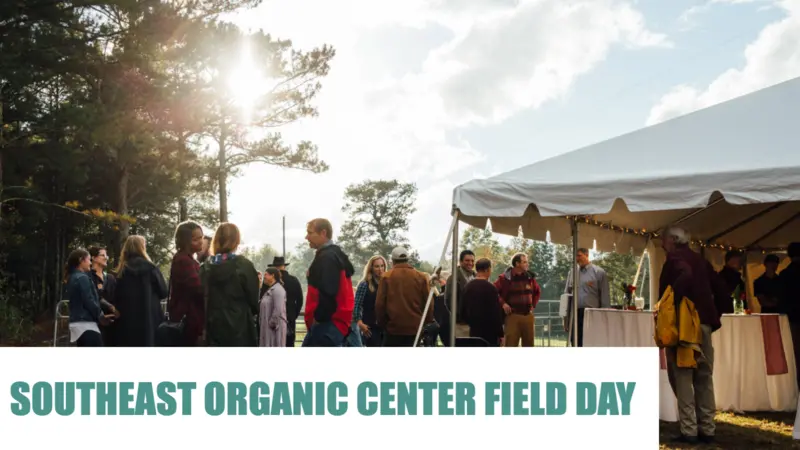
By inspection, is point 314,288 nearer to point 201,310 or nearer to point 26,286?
point 201,310

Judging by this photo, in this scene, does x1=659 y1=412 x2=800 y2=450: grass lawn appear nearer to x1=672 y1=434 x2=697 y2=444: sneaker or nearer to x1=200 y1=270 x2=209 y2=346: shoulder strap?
x1=672 y1=434 x2=697 y2=444: sneaker

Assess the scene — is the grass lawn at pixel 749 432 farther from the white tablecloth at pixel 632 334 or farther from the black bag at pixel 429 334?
the black bag at pixel 429 334

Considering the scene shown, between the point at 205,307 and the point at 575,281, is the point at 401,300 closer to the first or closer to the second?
the point at 205,307

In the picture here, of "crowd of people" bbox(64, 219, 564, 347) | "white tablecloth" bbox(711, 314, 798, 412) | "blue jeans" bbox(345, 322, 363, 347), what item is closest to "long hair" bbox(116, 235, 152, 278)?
"crowd of people" bbox(64, 219, 564, 347)

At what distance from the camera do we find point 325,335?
5.62 metres

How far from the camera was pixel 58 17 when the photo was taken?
19.8 meters

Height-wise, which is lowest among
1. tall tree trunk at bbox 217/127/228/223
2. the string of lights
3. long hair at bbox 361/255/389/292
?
long hair at bbox 361/255/389/292

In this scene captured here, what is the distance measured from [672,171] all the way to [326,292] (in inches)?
105

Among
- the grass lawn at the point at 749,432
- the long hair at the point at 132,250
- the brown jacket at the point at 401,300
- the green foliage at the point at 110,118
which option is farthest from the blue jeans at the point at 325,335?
the green foliage at the point at 110,118

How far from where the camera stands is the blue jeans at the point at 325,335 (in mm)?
5621

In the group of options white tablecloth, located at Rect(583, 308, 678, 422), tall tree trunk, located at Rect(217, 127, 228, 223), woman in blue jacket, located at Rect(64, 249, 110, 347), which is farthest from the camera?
tall tree trunk, located at Rect(217, 127, 228, 223)

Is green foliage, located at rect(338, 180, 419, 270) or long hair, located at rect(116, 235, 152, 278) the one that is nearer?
long hair, located at rect(116, 235, 152, 278)

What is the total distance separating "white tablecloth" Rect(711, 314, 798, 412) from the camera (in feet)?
→ 25.9

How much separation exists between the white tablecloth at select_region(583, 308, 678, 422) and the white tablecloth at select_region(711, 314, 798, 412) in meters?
0.74
